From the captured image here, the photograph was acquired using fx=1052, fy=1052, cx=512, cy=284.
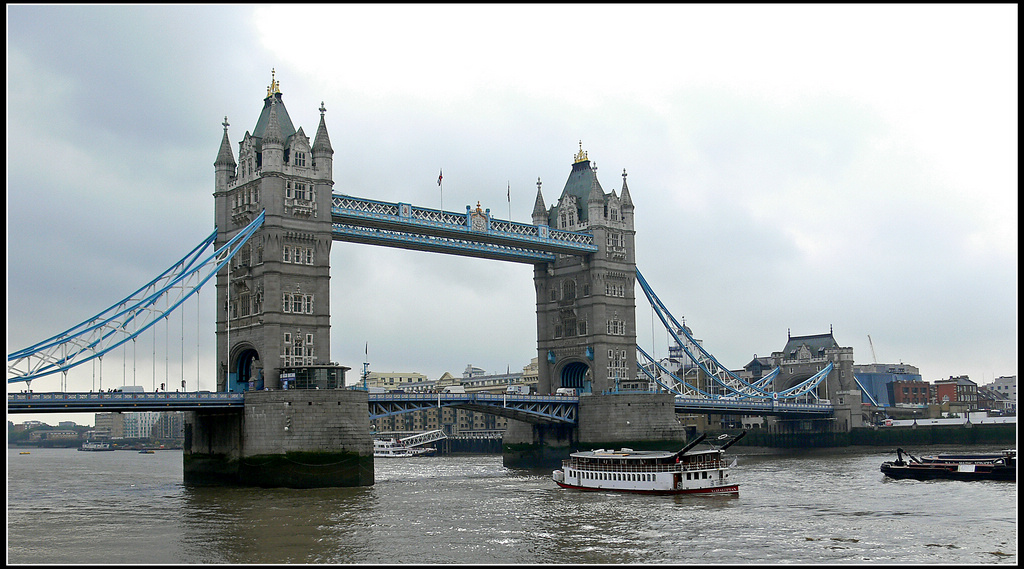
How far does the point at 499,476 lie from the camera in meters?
88.9

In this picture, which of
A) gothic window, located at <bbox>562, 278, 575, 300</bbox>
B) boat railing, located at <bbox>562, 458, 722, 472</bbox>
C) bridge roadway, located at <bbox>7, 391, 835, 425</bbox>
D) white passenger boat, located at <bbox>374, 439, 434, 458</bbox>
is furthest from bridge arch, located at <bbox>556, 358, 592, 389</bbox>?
white passenger boat, located at <bbox>374, 439, 434, 458</bbox>

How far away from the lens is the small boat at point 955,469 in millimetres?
73875

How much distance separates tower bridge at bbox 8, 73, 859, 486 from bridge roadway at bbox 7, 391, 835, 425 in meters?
0.26

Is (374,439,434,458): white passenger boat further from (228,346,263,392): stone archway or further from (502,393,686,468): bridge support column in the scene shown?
(228,346,263,392): stone archway

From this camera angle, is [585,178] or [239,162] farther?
[585,178]

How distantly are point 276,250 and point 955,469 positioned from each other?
170 ft

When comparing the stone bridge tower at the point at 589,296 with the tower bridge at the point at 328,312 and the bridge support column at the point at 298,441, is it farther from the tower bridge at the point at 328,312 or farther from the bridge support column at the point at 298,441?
the bridge support column at the point at 298,441

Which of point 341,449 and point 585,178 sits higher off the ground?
point 585,178

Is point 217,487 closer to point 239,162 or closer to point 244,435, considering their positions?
point 244,435

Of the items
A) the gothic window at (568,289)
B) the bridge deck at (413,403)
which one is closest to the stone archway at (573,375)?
the gothic window at (568,289)

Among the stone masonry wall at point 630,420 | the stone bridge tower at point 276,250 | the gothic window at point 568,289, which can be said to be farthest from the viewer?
the gothic window at point 568,289

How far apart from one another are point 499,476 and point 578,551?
160 ft

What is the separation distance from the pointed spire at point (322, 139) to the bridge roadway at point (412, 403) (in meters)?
19.3

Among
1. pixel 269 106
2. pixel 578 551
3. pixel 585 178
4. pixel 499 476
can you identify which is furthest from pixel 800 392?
pixel 578 551
